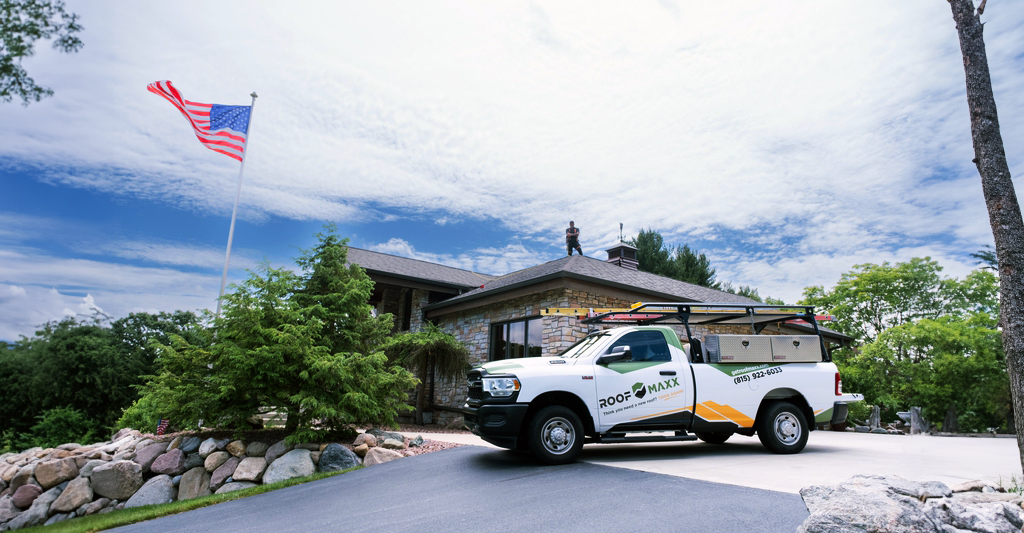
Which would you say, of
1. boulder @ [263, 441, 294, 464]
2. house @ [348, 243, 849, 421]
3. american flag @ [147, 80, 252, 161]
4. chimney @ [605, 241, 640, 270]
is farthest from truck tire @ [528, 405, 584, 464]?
chimney @ [605, 241, 640, 270]

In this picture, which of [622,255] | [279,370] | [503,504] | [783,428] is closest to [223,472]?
[279,370]

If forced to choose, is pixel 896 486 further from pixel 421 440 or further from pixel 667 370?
pixel 421 440

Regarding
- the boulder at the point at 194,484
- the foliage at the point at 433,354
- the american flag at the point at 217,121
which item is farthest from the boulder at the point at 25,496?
the american flag at the point at 217,121

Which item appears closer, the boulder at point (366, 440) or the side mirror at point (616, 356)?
the side mirror at point (616, 356)

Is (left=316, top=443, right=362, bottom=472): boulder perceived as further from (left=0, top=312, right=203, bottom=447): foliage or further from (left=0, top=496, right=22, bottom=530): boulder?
(left=0, top=312, right=203, bottom=447): foliage

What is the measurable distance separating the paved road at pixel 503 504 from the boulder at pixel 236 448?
6.69 feet

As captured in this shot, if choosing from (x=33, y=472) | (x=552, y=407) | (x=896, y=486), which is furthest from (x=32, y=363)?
(x=896, y=486)

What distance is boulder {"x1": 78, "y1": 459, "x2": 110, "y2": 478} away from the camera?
10062 millimetres

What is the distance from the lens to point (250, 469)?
909 centimetres

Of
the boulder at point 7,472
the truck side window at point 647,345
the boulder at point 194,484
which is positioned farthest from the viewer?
the boulder at point 7,472

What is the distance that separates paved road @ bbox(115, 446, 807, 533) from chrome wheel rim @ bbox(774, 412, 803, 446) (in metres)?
2.94

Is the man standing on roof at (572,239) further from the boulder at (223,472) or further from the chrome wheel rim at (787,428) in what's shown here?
the boulder at (223,472)

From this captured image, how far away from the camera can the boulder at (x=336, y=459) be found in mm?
8922

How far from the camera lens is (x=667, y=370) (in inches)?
305
